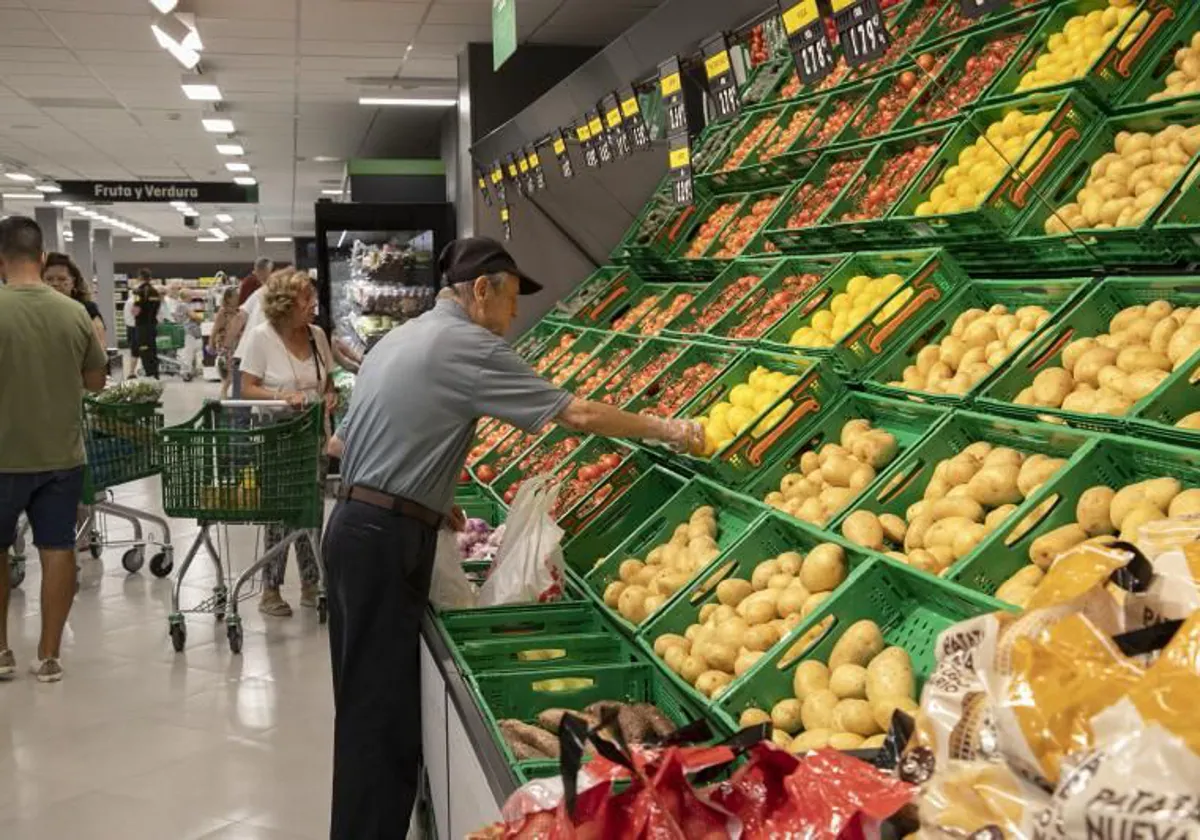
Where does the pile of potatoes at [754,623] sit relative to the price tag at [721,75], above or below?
below

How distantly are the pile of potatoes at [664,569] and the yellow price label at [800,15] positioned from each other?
1413 millimetres

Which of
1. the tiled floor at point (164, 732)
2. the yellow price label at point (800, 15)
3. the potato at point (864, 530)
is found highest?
the yellow price label at point (800, 15)

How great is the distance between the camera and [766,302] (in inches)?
186

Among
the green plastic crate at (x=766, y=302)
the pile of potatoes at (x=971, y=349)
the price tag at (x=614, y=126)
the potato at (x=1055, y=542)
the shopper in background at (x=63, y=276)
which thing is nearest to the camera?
the potato at (x=1055, y=542)

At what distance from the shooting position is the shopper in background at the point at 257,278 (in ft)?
40.7

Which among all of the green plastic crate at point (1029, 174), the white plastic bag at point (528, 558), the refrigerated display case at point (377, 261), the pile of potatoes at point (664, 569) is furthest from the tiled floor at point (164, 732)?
the refrigerated display case at point (377, 261)

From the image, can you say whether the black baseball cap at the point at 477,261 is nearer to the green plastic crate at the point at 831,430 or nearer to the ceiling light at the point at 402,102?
the green plastic crate at the point at 831,430

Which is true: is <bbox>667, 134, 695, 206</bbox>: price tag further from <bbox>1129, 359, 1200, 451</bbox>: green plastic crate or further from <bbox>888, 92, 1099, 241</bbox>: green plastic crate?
<bbox>1129, 359, 1200, 451</bbox>: green plastic crate

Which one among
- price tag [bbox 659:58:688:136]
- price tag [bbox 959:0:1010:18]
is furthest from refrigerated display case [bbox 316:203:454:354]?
price tag [bbox 959:0:1010:18]

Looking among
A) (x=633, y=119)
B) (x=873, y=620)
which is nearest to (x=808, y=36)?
(x=873, y=620)

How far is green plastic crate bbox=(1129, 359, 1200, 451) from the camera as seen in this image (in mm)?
2518

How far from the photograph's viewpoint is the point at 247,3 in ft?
29.4

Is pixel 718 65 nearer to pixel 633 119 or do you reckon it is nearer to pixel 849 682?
pixel 633 119

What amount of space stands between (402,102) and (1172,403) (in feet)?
38.6
